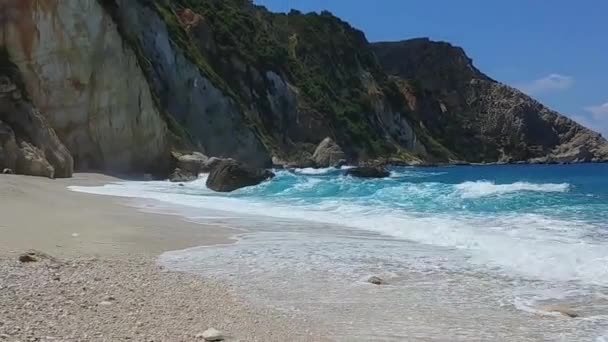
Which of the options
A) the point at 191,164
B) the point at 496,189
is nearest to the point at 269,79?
the point at 191,164

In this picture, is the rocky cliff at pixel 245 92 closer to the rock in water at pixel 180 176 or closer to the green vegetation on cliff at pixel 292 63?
the green vegetation on cliff at pixel 292 63

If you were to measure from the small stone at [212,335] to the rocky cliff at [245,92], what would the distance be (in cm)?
2150

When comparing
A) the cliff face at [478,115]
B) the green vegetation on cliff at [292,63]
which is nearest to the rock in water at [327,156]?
the green vegetation on cliff at [292,63]

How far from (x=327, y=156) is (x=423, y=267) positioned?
192 ft

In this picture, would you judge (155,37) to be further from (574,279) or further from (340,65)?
(340,65)

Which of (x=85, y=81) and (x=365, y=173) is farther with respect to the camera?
(x=365, y=173)

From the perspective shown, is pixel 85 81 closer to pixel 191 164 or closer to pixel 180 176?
pixel 180 176

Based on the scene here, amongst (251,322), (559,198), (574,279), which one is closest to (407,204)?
(559,198)

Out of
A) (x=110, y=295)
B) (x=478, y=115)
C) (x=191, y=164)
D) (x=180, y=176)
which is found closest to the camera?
(x=110, y=295)

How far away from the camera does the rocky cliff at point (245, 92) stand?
30.9 metres

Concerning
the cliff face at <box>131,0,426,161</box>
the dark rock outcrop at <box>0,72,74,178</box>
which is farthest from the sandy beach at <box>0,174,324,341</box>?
the cliff face at <box>131,0,426,161</box>

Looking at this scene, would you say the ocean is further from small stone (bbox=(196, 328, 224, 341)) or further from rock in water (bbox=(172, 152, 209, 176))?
rock in water (bbox=(172, 152, 209, 176))

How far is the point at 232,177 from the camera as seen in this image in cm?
2939

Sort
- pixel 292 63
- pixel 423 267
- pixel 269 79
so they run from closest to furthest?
pixel 423 267 → pixel 269 79 → pixel 292 63
